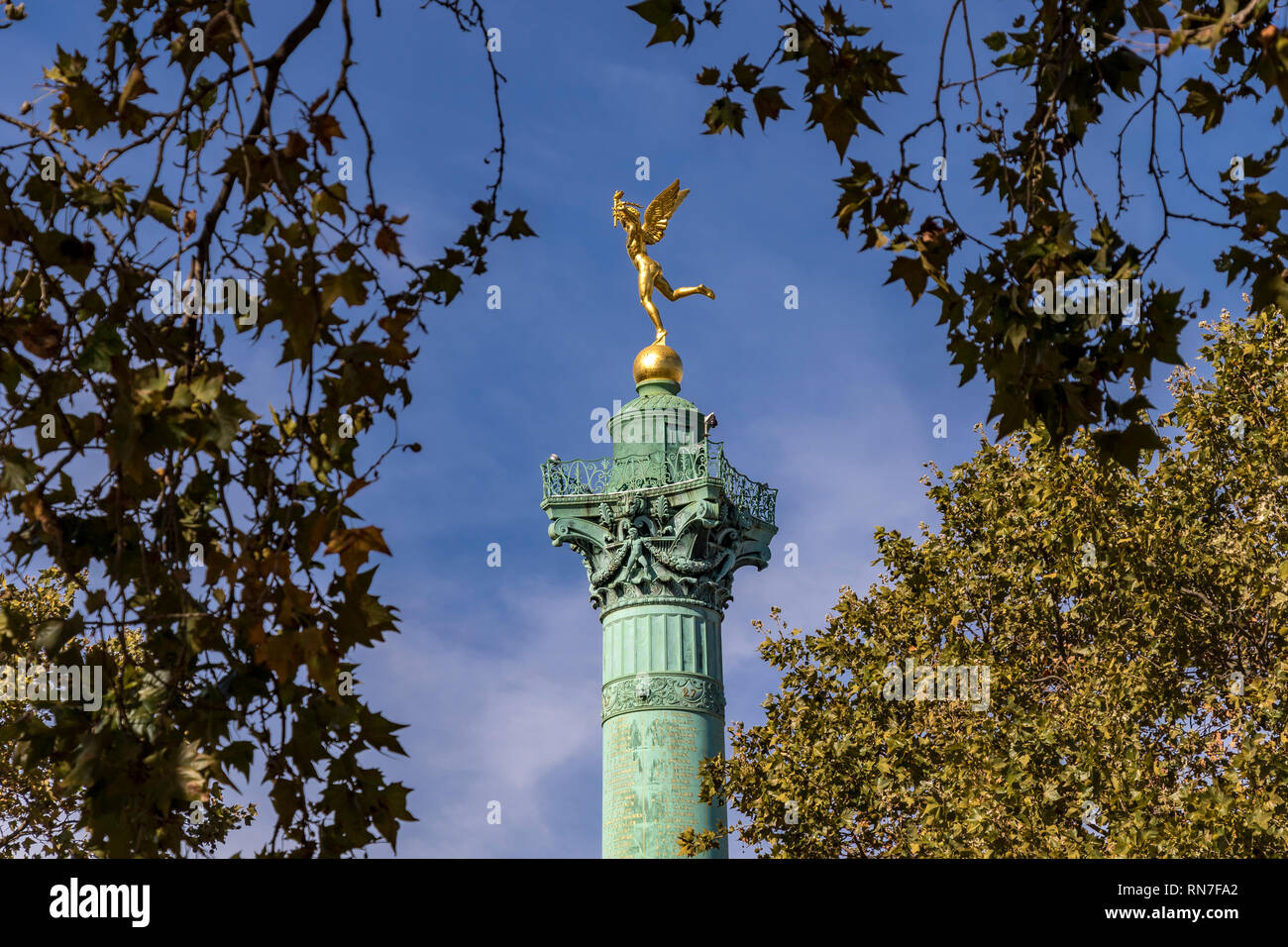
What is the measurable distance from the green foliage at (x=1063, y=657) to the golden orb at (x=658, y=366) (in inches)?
298

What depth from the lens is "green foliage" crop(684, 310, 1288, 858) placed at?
651 inches

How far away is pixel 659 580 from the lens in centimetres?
2652

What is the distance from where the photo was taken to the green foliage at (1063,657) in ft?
54.2

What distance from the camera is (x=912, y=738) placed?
1934 centimetres

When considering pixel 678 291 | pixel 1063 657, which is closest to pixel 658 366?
pixel 678 291

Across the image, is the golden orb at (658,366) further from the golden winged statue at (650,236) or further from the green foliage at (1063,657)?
the green foliage at (1063,657)

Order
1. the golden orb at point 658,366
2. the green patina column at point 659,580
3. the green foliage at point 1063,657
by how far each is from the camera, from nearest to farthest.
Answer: the green foliage at point 1063,657
the green patina column at point 659,580
the golden orb at point 658,366

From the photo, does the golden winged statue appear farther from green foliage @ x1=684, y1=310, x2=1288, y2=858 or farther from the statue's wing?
green foliage @ x1=684, y1=310, x2=1288, y2=858

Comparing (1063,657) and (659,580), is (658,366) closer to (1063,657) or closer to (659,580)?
(659,580)

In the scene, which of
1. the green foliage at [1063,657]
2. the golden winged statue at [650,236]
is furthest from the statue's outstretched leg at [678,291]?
the green foliage at [1063,657]

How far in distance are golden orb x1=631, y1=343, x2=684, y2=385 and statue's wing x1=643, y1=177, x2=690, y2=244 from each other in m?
2.40
